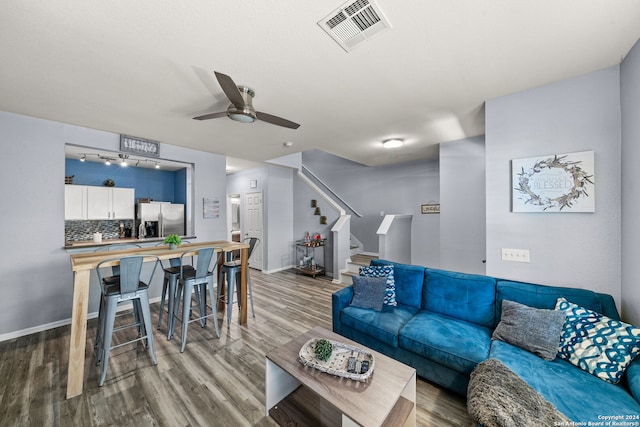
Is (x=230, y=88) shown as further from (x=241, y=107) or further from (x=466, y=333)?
(x=466, y=333)

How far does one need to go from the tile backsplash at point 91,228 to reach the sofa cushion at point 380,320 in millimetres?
4820

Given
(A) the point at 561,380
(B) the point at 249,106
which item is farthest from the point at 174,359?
(A) the point at 561,380

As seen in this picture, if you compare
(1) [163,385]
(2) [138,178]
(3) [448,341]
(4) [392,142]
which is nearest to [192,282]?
(1) [163,385]

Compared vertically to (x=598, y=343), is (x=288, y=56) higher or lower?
higher

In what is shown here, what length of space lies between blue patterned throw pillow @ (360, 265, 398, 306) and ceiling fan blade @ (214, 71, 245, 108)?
7.33ft

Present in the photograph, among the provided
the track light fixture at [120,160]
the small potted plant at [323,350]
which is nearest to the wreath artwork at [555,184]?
the small potted plant at [323,350]

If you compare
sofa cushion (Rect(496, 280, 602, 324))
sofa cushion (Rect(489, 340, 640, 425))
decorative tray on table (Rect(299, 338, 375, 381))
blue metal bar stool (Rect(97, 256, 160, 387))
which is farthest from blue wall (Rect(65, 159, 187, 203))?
sofa cushion (Rect(489, 340, 640, 425))

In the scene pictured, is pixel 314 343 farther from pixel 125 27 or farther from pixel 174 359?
pixel 125 27

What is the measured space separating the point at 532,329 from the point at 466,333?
0.45 m

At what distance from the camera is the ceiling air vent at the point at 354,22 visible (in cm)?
141

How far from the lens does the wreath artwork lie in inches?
81.7

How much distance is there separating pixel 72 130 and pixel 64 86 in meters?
1.34

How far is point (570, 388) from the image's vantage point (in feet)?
4.62

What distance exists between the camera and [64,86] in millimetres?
2225
